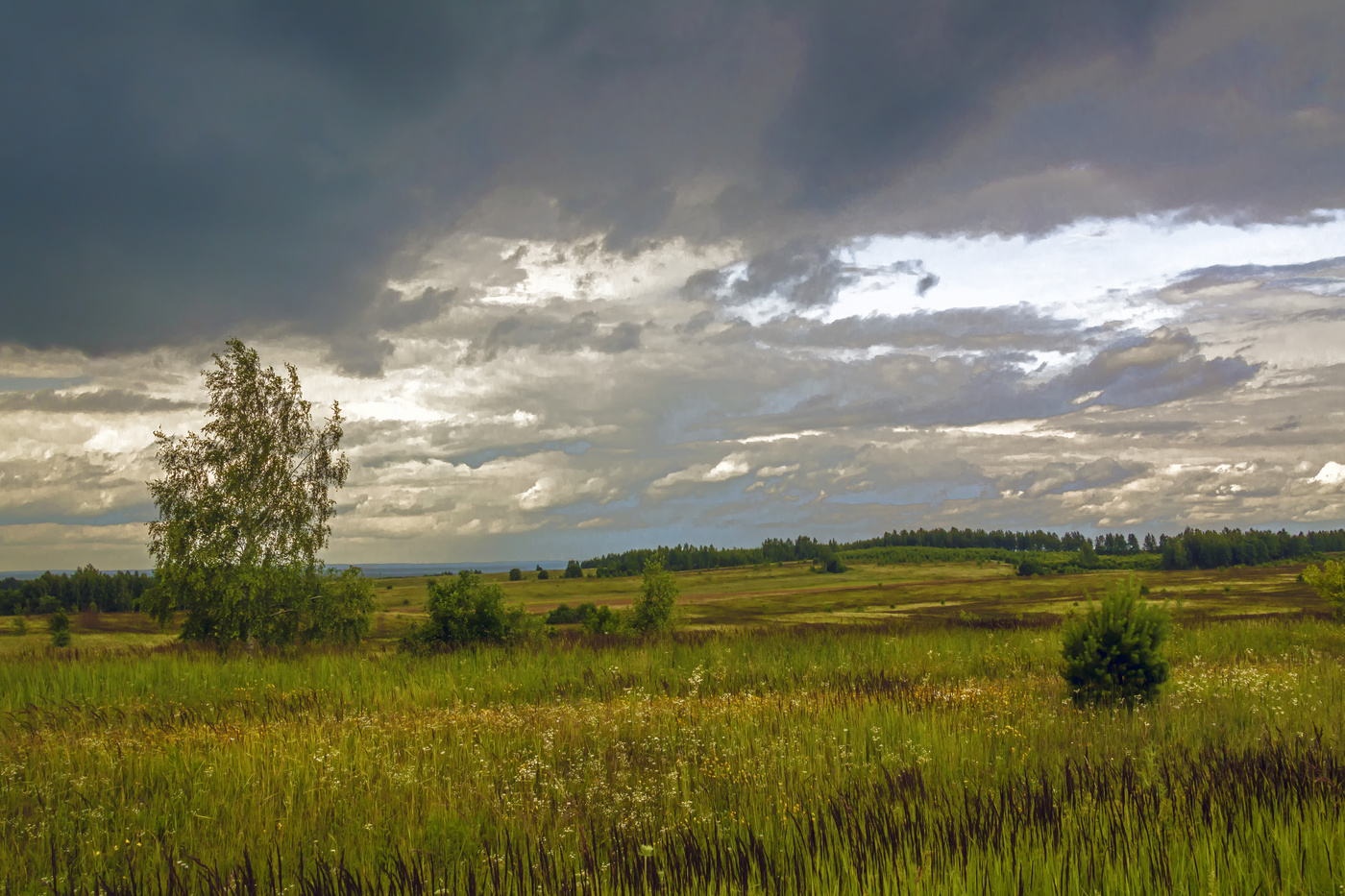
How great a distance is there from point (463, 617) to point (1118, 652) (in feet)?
49.2

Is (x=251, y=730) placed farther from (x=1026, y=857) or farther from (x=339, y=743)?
(x=1026, y=857)

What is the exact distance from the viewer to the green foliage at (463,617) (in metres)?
19.7

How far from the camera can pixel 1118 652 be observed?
11289 mm

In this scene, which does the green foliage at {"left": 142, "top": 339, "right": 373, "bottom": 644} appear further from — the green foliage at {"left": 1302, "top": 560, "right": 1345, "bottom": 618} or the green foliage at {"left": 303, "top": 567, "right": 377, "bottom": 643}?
the green foliage at {"left": 1302, "top": 560, "right": 1345, "bottom": 618}

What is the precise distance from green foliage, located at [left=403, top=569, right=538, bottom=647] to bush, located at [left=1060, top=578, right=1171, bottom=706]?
12875 millimetres

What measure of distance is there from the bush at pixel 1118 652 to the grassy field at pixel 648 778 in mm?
530

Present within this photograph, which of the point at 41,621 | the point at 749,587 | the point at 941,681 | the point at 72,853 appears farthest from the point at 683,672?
the point at 749,587

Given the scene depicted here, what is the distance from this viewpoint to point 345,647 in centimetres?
1800

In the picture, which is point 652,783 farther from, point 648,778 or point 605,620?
point 605,620

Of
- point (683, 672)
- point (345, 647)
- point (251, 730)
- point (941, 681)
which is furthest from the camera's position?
point (345, 647)

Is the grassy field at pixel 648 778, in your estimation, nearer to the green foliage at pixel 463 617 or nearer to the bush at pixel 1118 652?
the bush at pixel 1118 652

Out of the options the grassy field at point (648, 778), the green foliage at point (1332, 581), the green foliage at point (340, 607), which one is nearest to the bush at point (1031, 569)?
the green foliage at point (1332, 581)

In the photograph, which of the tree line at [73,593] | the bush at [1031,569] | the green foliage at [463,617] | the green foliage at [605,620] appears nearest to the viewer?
the green foliage at [463,617]

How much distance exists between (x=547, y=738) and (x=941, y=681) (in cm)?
855
